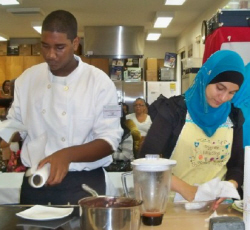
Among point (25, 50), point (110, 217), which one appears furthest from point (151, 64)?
point (110, 217)

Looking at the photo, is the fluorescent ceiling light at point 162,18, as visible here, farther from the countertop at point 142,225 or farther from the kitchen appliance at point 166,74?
the countertop at point 142,225

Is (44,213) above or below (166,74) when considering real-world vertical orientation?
below

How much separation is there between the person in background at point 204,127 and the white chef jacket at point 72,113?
0.76 feet

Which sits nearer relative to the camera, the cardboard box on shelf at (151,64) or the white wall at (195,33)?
the white wall at (195,33)

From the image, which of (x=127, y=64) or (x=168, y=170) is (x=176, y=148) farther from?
(x=127, y=64)

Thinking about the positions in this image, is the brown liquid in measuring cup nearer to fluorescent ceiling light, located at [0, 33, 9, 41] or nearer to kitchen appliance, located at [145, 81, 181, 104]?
kitchen appliance, located at [145, 81, 181, 104]

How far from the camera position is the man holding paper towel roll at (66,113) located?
167cm

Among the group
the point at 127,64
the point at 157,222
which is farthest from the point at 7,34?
the point at 157,222

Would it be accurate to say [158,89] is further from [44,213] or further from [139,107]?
[44,213]

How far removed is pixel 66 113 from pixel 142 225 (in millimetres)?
638

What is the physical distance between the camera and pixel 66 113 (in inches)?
68.1

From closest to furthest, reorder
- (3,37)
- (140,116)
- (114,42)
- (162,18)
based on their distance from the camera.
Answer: (140,116) < (114,42) < (162,18) < (3,37)

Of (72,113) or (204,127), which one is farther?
(204,127)

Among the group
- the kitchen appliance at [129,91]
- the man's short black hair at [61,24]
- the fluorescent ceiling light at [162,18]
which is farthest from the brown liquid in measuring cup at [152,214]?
the kitchen appliance at [129,91]
